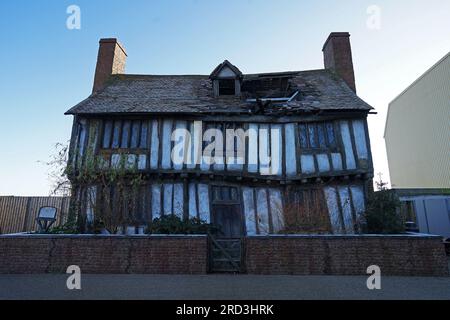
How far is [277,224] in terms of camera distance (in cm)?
1015

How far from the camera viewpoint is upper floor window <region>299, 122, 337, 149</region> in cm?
1087

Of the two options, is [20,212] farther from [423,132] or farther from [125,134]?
[423,132]

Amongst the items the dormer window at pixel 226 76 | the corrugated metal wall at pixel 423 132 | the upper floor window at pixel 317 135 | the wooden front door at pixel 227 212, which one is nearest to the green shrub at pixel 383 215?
the upper floor window at pixel 317 135

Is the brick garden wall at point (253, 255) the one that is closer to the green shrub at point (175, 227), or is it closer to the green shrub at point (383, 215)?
the green shrub at point (175, 227)

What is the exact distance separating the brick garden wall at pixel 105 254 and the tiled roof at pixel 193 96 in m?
5.22

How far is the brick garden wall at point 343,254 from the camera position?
706 centimetres

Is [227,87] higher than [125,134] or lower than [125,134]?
higher

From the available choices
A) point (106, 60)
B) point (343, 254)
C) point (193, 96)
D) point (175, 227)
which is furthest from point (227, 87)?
point (343, 254)

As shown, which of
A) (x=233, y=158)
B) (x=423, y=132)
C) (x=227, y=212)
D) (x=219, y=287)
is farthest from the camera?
(x=423, y=132)

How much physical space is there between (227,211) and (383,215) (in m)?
5.11

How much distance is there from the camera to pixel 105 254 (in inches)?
284

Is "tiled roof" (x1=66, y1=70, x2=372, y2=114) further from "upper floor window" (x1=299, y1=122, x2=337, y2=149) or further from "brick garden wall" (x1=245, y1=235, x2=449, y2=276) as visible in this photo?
"brick garden wall" (x1=245, y1=235, x2=449, y2=276)

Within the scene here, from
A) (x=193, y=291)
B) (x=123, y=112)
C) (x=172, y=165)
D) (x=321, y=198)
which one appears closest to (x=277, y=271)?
(x=193, y=291)

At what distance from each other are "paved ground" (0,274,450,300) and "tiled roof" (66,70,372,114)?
6249 mm
